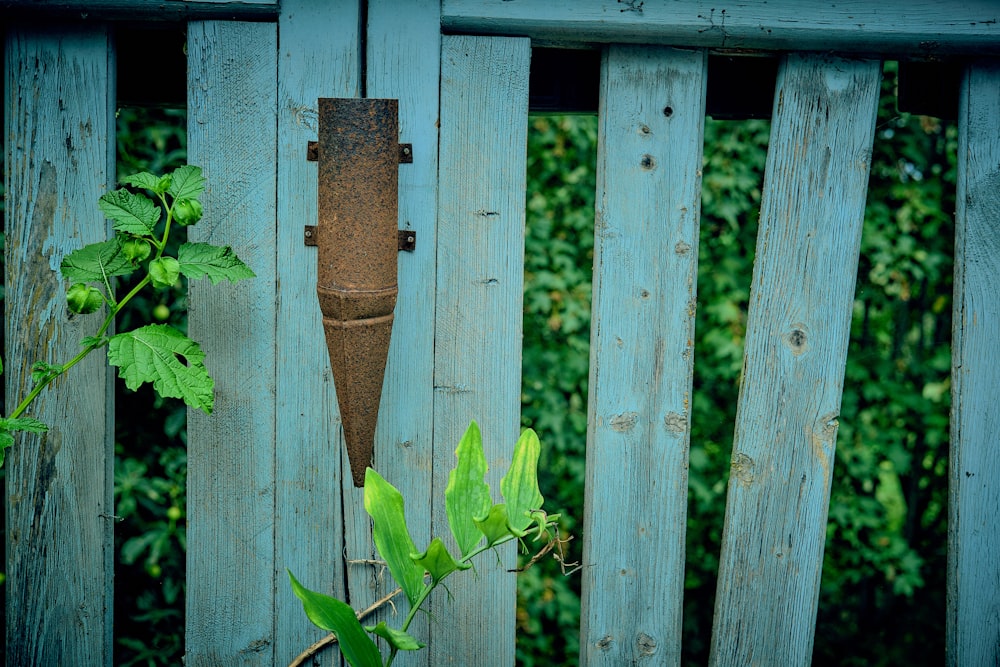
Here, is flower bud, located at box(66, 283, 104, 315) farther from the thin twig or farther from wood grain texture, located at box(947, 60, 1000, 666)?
wood grain texture, located at box(947, 60, 1000, 666)

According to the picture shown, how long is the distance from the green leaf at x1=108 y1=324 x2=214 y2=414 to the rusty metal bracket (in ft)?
0.74

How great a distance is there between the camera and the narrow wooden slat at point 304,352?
143cm

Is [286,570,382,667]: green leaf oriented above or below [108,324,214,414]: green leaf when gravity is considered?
below

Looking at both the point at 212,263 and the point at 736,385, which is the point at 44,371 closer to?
the point at 212,263

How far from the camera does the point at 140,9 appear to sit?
53.9 inches

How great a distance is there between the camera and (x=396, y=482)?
1515 millimetres

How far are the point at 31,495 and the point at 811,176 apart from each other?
5.37ft

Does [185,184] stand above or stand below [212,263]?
above

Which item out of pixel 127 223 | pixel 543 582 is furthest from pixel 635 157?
pixel 543 582

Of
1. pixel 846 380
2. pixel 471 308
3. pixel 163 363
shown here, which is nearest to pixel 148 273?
pixel 163 363

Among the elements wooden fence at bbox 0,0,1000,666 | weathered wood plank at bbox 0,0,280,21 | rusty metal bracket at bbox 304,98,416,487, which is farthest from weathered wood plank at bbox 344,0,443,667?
weathered wood plank at bbox 0,0,280,21

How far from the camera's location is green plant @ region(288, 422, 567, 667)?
1.20m

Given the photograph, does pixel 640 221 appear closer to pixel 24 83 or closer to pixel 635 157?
pixel 635 157

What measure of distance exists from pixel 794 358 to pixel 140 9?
4.57ft
